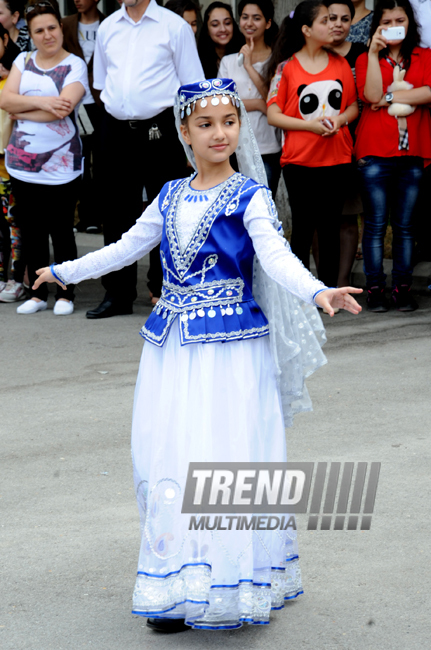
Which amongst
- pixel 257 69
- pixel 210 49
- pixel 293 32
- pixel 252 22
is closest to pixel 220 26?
pixel 210 49

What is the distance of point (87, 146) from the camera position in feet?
35.8

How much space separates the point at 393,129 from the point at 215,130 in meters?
4.41

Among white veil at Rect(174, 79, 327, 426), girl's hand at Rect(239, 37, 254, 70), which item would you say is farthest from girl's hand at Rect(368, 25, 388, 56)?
white veil at Rect(174, 79, 327, 426)

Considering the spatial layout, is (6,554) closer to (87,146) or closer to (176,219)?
(176,219)

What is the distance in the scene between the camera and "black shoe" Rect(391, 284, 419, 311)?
7632mm

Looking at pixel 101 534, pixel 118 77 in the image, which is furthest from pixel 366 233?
pixel 101 534

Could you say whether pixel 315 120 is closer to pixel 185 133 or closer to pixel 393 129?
pixel 393 129

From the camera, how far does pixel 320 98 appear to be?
23.3 ft

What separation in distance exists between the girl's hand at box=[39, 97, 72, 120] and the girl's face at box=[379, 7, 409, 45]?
2.40 metres

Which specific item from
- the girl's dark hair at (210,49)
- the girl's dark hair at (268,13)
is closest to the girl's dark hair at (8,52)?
the girl's dark hair at (210,49)

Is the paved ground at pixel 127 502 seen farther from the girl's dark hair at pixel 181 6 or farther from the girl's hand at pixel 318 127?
the girl's dark hair at pixel 181 6

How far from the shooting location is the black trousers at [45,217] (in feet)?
25.1

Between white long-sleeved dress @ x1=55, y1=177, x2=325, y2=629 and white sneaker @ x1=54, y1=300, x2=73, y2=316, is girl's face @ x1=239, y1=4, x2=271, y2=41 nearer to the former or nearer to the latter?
white sneaker @ x1=54, y1=300, x2=73, y2=316

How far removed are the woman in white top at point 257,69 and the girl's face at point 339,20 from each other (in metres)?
0.68
